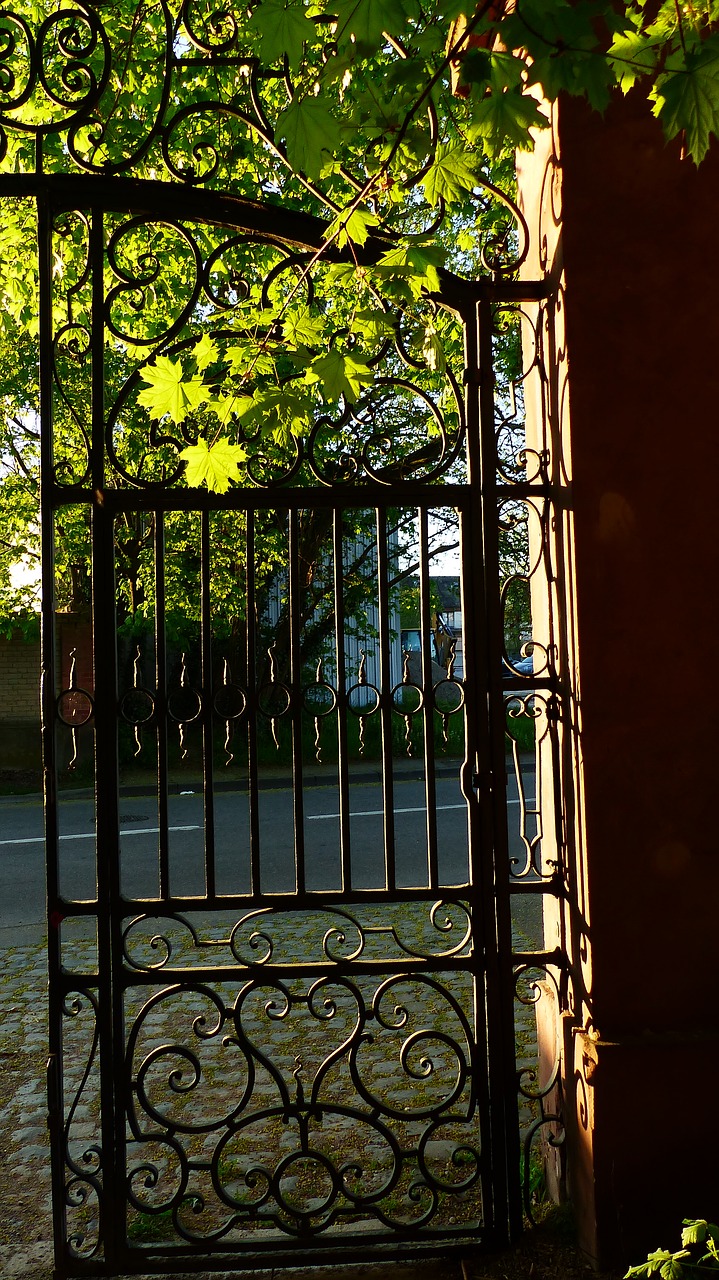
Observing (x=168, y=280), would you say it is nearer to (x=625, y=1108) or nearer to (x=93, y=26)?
(x=93, y=26)

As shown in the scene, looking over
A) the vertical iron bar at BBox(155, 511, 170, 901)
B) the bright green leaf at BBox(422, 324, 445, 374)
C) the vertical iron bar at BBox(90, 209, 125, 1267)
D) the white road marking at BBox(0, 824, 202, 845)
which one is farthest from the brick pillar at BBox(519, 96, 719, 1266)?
the white road marking at BBox(0, 824, 202, 845)

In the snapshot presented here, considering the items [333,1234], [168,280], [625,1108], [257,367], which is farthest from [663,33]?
[168,280]

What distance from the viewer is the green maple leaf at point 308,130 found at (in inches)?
101

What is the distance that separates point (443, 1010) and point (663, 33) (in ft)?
16.1

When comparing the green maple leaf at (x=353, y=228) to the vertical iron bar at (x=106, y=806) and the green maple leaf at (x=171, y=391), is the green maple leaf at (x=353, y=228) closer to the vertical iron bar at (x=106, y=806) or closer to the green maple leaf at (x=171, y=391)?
the green maple leaf at (x=171, y=391)

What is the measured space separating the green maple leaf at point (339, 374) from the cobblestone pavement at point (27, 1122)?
2.68 meters

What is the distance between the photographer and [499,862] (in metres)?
3.29

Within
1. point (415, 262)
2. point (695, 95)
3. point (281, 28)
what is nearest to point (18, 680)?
point (415, 262)

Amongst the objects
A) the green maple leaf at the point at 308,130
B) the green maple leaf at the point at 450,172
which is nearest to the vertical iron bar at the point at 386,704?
the green maple leaf at the point at 450,172

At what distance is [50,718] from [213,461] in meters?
0.94

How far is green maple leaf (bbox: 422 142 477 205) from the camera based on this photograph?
3.04 metres

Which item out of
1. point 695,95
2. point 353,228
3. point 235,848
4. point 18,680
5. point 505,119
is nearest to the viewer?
point 695,95

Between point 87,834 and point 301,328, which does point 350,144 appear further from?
point 87,834

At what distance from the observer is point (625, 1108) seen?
3045mm
